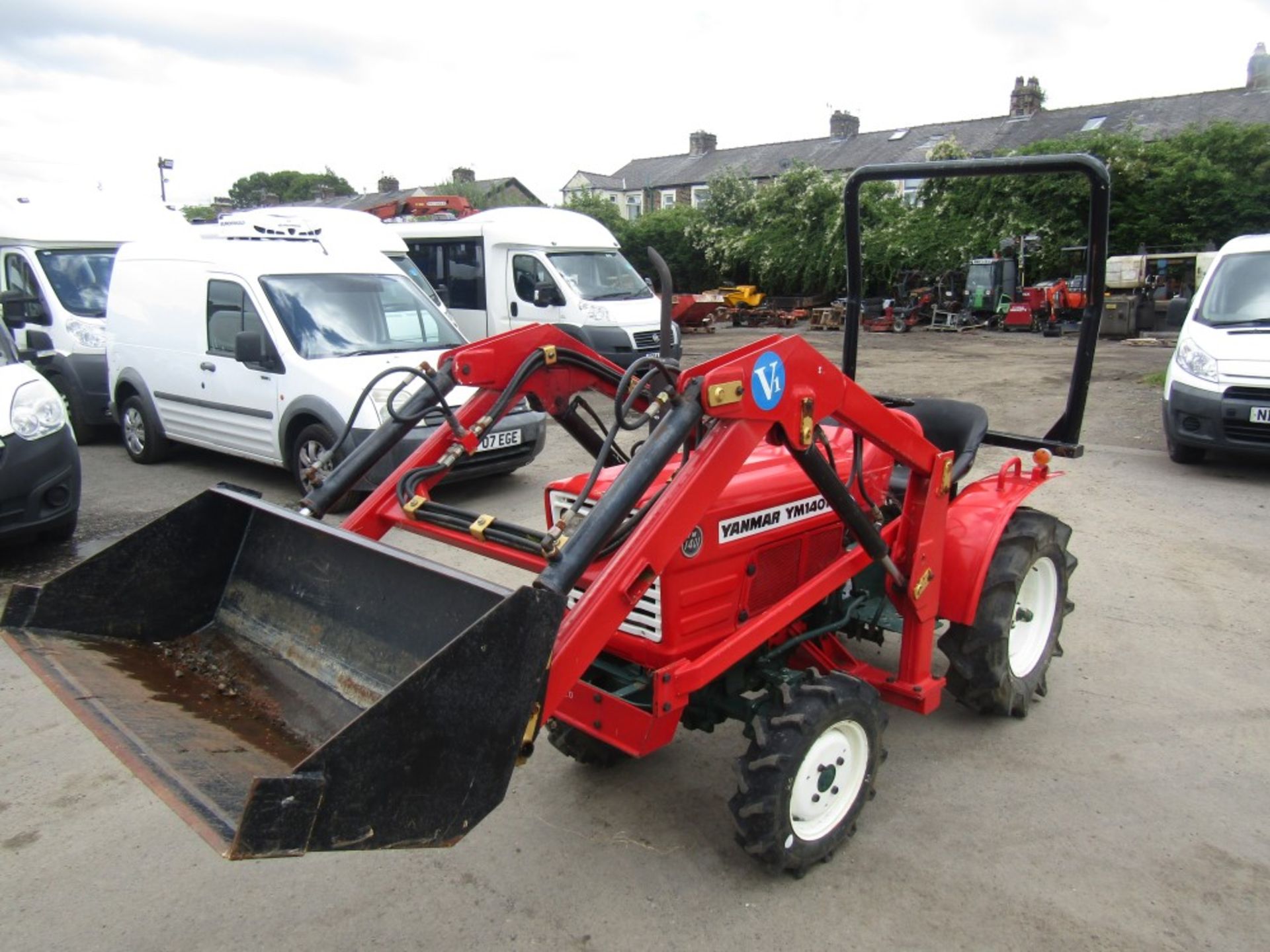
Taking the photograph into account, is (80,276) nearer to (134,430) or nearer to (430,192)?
(134,430)

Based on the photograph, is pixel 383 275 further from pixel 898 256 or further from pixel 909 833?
pixel 898 256

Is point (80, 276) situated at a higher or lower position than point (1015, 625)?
higher

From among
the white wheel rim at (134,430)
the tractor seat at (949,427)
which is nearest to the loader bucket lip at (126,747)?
the tractor seat at (949,427)

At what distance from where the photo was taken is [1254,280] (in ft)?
28.1

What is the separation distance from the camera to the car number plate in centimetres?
765

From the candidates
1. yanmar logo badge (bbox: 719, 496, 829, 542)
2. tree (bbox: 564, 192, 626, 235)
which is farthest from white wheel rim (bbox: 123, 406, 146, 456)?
tree (bbox: 564, 192, 626, 235)

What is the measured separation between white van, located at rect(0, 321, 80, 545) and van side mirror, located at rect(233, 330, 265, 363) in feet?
5.13

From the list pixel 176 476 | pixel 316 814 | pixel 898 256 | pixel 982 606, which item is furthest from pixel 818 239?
pixel 316 814

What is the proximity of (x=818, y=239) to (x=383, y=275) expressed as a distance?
23.3 meters

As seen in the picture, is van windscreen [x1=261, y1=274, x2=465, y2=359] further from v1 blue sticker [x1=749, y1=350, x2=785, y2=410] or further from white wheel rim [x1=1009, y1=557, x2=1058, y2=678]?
v1 blue sticker [x1=749, y1=350, x2=785, y2=410]

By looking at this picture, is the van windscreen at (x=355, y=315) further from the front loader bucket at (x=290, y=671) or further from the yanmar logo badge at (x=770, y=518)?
the yanmar logo badge at (x=770, y=518)

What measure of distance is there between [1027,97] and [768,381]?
140 ft

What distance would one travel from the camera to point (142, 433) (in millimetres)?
9406

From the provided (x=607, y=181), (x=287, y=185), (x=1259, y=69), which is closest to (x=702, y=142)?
(x=607, y=181)
